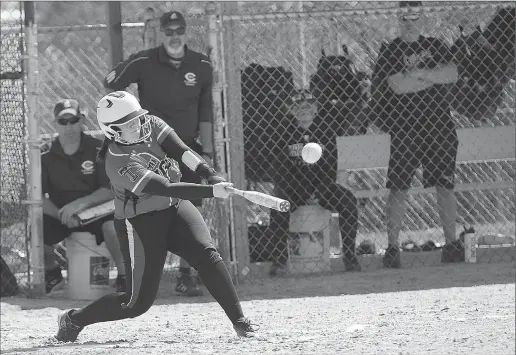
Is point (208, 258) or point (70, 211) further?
point (70, 211)

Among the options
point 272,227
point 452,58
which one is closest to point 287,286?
point 272,227

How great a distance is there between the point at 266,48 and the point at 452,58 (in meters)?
1.75

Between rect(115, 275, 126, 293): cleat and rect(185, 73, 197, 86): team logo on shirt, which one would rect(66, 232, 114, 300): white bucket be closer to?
rect(115, 275, 126, 293): cleat

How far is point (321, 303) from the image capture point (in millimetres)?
7398

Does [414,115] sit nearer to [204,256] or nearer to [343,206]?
[343,206]

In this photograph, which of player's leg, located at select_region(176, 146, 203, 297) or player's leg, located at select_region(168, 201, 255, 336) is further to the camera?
player's leg, located at select_region(176, 146, 203, 297)

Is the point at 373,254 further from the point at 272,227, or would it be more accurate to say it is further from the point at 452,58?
the point at 452,58

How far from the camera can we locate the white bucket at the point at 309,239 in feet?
28.3

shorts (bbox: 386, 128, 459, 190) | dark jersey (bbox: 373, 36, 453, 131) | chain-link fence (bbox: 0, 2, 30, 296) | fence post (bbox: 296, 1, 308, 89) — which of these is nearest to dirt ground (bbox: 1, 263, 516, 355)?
chain-link fence (bbox: 0, 2, 30, 296)

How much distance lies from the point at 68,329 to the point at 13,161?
2.84 metres

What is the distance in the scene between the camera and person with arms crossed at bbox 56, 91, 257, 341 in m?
5.58

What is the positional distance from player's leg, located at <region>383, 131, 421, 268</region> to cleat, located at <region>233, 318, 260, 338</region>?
3241 millimetres

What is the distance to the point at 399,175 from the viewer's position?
872 centimetres

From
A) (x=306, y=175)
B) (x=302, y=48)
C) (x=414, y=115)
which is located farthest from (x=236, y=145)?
(x=414, y=115)
